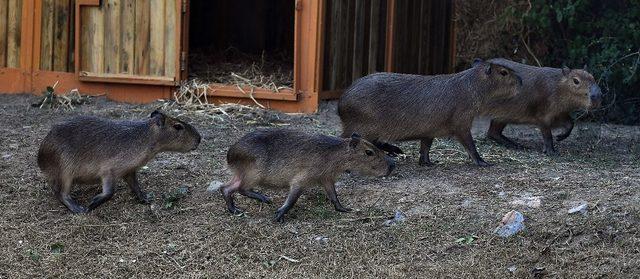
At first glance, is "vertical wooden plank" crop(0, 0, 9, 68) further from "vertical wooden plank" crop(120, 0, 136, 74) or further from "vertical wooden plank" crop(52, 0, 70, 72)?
"vertical wooden plank" crop(120, 0, 136, 74)

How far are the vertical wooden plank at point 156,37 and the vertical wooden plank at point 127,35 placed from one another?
0.66 ft

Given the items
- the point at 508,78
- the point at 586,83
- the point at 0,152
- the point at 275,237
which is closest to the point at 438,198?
the point at 275,237

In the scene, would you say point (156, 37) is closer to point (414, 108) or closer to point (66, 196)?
point (414, 108)

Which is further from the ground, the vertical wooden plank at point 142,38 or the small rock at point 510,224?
the vertical wooden plank at point 142,38

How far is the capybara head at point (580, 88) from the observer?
8.22m

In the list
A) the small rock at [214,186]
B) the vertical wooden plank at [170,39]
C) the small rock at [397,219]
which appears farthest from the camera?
the vertical wooden plank at [170,39]

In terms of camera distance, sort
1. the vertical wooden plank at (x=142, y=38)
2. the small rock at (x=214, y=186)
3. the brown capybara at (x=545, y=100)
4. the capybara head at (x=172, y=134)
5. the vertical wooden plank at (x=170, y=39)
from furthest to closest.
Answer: the vertical wooden plank at (x=142, y=38) → the vertical wooden plank at (x=170, y=39) → the brown capybara at (x=545, y=100) → the small rock at (x=214, y=186) → the capybara head at (x=172, y=134)

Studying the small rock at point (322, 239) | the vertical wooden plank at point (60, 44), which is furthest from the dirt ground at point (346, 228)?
the vertical wooden plank at point (60, 44)

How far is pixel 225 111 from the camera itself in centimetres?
923

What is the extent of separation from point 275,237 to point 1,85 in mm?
5782

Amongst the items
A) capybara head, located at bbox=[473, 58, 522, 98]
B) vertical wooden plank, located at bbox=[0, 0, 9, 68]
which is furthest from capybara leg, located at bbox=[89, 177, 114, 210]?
vertical wooden plank, located at bbox=[0, 0, 9, 68]

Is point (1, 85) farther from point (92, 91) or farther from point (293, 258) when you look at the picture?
point (293, 258)

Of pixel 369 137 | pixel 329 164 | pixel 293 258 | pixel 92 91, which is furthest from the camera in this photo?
pixel 92 91

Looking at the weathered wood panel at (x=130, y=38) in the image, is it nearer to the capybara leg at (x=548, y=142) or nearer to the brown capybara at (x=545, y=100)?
the brown capybara at (x=545, y=100)
